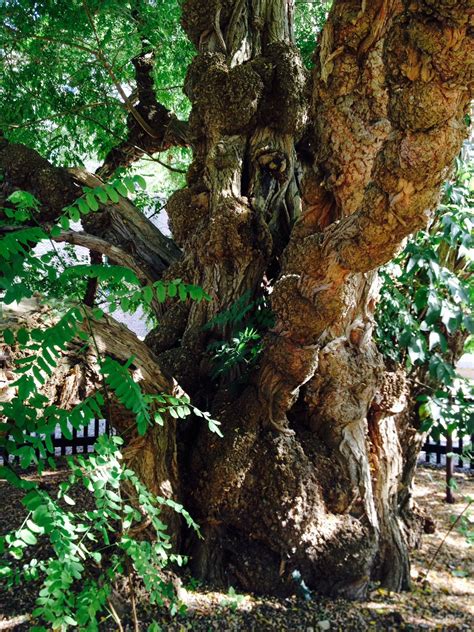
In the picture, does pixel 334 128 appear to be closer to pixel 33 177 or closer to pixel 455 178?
pixel 455 178

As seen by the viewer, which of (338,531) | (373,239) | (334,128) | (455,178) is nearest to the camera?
(373,239)

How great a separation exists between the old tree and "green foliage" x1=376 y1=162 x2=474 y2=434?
11.4 inches

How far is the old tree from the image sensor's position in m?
2.48

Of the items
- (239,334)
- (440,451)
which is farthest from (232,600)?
(440,451)

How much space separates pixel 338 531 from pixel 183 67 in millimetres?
4701

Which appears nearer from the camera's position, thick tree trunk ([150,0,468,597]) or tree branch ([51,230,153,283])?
thick tree trunk ([150,0,468,597])

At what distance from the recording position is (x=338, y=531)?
388 cm

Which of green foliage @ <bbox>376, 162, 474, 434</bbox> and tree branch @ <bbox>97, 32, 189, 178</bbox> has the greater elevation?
tree branch @ <bbox>97, 32, 189, 178</bbox>

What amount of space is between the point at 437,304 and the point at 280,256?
118cm

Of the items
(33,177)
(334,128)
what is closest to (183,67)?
(33,177)

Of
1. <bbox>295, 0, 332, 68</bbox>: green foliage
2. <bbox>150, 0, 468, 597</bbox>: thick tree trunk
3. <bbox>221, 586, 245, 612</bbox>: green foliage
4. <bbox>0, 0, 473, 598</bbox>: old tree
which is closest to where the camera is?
<bbox>0, 0, 473, 598</bbox>: old tree

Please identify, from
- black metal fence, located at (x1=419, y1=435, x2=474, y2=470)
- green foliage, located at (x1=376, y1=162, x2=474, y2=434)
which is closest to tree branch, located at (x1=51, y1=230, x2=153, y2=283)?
green foliage, located at (x1=376, y1=162, x2=474, y2=434)

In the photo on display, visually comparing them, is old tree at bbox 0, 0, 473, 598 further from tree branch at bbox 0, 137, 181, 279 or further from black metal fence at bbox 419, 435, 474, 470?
black metal fence at bbox 419, 435, 474, 470

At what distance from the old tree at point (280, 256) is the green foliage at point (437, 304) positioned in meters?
0.29
